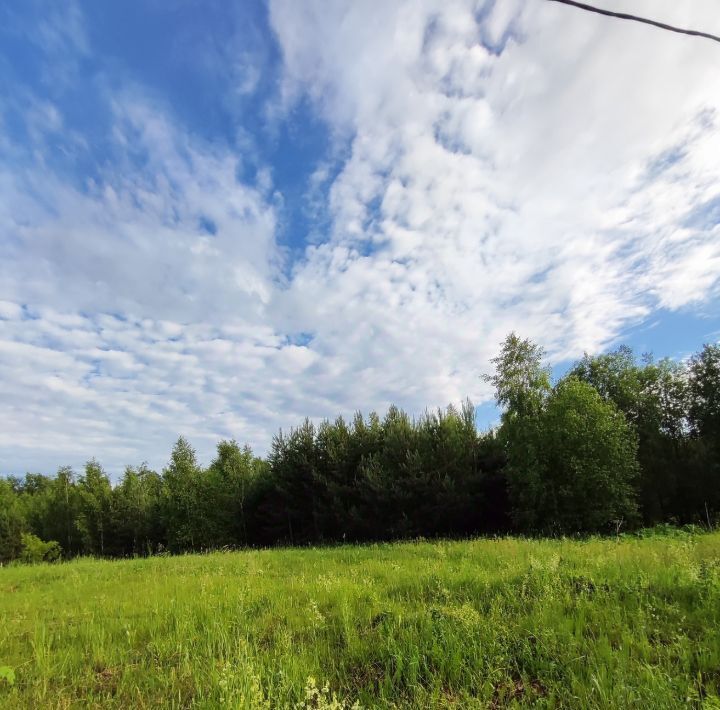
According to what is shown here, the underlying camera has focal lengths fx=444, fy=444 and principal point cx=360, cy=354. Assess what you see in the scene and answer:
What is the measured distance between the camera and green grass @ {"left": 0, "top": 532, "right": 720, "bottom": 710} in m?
3.64

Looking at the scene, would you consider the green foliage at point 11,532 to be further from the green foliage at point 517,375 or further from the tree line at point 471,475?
the green foliage at point 517,375

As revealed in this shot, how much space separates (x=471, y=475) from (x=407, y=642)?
67.5 ft

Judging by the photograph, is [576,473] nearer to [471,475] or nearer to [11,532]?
[471,475]

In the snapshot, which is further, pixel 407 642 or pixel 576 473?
pixel 576 473

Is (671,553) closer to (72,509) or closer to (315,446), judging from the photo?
(315,446)

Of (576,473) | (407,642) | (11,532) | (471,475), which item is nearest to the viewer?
(407,642)

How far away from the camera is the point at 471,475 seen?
23969mm

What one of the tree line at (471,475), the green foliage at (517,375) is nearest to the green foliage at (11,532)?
the tree line at (471,475)

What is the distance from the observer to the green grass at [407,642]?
3.64m

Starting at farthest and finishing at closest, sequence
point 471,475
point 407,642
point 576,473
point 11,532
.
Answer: point 11,532 < point 471,475 < point 576,473 < point 407,642

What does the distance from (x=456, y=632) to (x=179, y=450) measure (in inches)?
1551

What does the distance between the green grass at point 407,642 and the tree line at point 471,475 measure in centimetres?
1424

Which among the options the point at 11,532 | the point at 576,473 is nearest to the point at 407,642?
the point at 576,473

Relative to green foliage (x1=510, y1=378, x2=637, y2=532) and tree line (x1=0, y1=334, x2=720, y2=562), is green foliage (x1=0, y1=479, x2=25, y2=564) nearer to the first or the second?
tree line (x1=0, y1=334, x2=720, y2=562)
